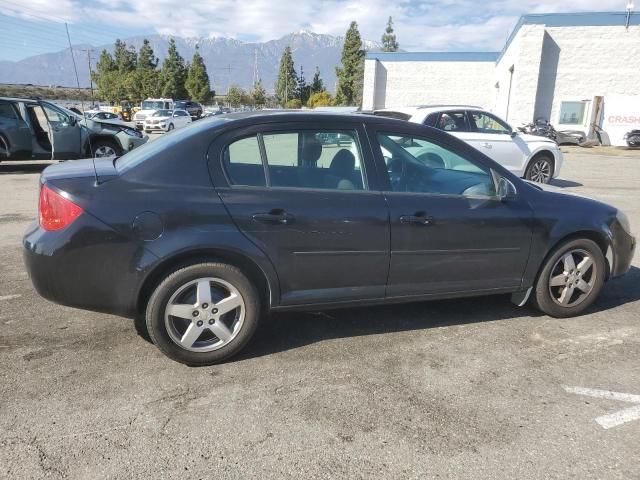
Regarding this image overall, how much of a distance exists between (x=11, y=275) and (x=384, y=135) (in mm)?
3791

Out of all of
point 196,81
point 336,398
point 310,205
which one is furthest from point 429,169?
point 196,81

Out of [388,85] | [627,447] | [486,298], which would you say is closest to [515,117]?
[388,85]

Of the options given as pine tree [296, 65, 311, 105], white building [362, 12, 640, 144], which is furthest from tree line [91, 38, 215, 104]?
white building [362, 12, 640, 144]

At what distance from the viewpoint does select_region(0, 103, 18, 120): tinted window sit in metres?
11.5

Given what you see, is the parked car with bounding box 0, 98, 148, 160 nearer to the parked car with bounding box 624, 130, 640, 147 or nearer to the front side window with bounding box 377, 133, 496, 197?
the front side window with bounding box 377, 133, 496, 197

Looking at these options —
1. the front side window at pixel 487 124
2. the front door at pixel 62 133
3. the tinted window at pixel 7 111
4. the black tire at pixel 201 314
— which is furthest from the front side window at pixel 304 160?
the tinted window at pixel 7 111

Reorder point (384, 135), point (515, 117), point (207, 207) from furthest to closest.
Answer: point (515, 117) → point (384, 135) → point (207, 207)

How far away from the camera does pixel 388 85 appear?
1538 inches

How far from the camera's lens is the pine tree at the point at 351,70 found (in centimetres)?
5688

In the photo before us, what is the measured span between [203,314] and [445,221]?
1765 mm

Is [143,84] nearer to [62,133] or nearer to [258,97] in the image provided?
[258,97]

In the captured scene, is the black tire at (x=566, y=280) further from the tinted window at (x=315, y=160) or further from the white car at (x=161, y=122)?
the white car at (x=161, y=122)

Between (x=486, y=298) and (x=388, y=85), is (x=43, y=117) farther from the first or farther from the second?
(x=388, y=85)

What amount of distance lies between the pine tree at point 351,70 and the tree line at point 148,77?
60.0 feet
